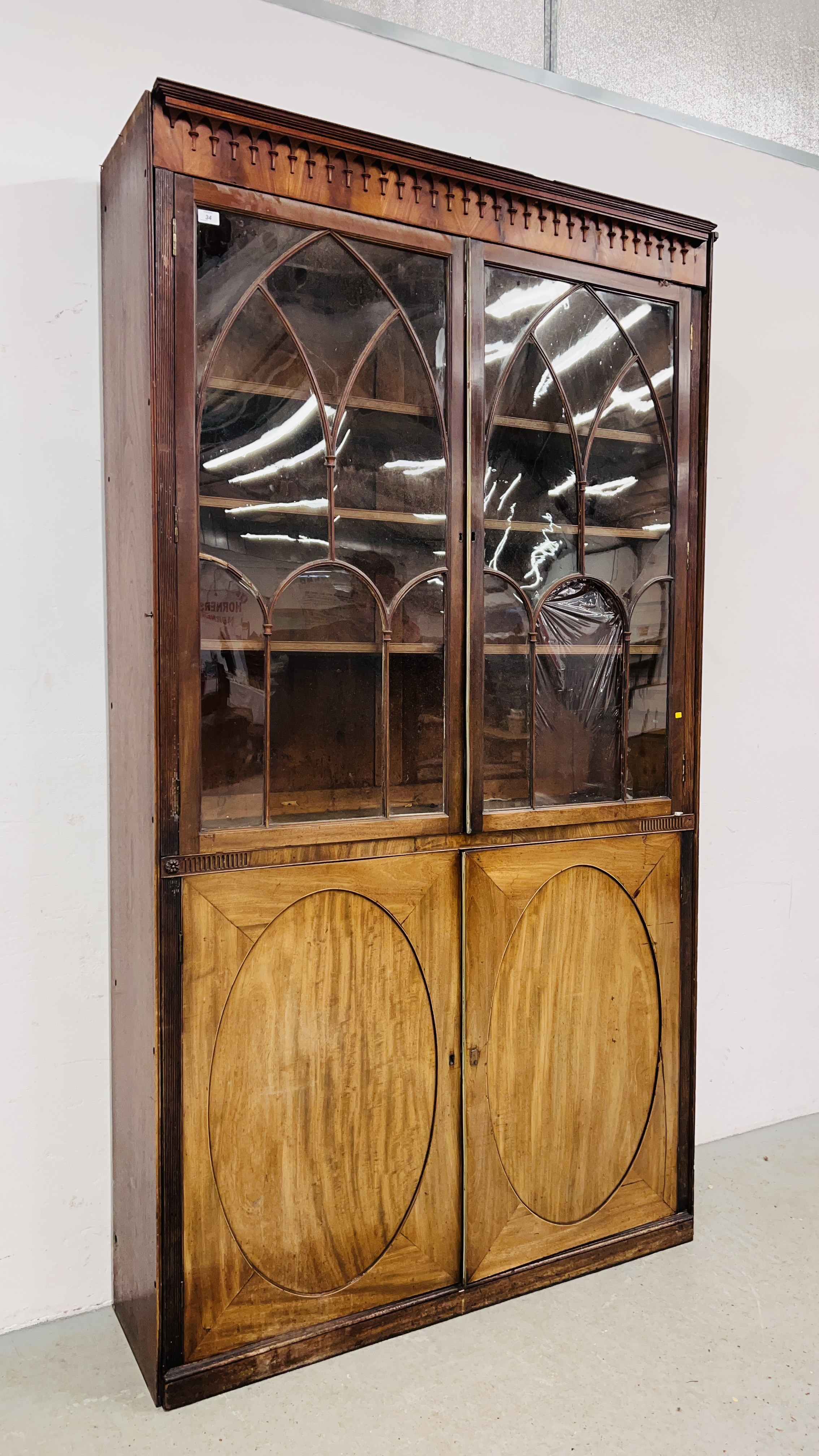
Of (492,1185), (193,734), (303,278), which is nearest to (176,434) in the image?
(303,278)

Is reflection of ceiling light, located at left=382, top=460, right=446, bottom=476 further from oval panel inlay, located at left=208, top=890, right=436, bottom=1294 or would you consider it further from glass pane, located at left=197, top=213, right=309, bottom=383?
oval panel inlay, located at left=208, top=890, right=436, bottom=1294

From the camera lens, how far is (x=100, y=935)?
1988 millimetres

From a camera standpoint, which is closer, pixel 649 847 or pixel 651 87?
pixel 649 847

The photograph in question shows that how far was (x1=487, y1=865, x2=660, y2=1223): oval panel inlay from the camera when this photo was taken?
2004mm

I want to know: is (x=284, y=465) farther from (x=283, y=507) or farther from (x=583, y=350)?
(x=583, y=350)

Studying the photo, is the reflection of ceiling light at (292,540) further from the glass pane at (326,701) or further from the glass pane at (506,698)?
the glass pane at (506,698)

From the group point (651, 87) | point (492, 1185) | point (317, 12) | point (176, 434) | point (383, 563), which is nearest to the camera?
point (176, 434)

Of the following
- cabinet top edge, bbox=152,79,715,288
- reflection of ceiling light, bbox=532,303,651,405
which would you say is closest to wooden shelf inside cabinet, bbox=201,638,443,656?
reflection of ceiling light, bbox=532,303,651,405

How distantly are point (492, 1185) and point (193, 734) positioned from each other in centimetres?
112

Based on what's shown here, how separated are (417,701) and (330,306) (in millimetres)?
752

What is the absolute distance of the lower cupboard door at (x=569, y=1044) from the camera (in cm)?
197

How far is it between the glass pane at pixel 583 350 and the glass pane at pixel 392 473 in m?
0.31

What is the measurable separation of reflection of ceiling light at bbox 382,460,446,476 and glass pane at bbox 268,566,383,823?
0.23 m

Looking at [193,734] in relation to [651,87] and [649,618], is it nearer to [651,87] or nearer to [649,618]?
[649,618]
